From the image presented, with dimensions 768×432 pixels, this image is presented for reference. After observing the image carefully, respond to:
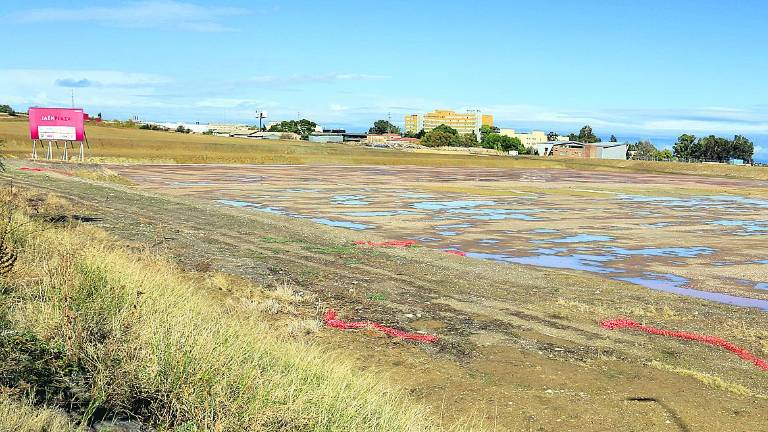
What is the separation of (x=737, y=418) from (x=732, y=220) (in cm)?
3157

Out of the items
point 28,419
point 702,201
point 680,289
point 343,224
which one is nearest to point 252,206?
point 343,224

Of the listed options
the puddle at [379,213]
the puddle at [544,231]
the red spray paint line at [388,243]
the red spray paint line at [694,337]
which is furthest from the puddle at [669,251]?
the puddle at [379,213]

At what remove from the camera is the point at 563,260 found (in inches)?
925

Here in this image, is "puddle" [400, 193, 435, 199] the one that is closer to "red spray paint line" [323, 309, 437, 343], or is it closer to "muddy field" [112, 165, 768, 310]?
"muddy field" [112, 165, 768, 310]

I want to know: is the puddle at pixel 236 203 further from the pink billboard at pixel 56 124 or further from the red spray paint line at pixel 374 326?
the red spray paint line at pixel 374 326

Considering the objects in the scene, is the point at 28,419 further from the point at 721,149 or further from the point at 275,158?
the point at 721,149

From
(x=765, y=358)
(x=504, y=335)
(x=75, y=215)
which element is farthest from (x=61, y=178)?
(x=765, y=358)

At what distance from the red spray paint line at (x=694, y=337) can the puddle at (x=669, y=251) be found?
38.7 ft

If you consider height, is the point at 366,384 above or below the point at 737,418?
above

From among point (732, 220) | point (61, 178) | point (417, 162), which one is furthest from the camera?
point (417, 162)

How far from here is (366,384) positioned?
7945 mm

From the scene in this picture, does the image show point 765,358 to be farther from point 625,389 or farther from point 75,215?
point 75,215

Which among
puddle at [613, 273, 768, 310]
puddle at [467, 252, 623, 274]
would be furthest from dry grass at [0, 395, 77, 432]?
puddle at [467, 252, 623, 274]

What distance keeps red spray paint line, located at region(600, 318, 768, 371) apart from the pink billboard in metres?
52.7
